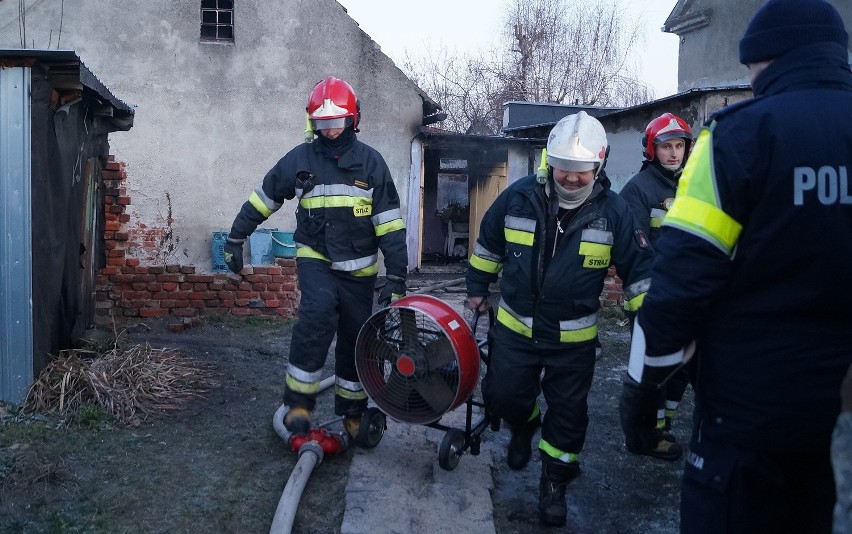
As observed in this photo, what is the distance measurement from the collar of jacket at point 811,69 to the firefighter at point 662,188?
2.74 meters

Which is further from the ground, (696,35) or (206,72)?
(696,35)

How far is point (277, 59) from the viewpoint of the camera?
45.6 feet

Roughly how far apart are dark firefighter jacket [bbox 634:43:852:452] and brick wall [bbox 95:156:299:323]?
700cm

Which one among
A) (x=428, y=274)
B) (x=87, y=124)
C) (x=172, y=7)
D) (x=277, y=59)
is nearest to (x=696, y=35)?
(x=428, y=274)

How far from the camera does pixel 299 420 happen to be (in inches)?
179

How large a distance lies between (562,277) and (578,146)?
64cm

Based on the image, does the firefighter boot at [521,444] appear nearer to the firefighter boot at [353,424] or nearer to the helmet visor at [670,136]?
the firefighter boot at [353,424]

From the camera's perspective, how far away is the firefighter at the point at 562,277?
3869 mm

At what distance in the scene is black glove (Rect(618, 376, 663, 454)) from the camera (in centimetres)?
248

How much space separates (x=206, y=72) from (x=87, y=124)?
747cm

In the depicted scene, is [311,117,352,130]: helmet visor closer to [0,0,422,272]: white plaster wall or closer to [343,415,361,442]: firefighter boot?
[343,415,361,442]: firefighter boot

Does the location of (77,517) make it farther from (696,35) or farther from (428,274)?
(696,35)

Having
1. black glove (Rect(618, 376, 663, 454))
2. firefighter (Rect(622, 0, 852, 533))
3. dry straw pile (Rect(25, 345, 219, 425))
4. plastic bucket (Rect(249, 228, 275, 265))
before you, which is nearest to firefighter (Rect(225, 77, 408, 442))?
dry straw pile (Rect(25, 345, 219, 425))

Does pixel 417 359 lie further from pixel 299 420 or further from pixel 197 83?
pixel 197 83
